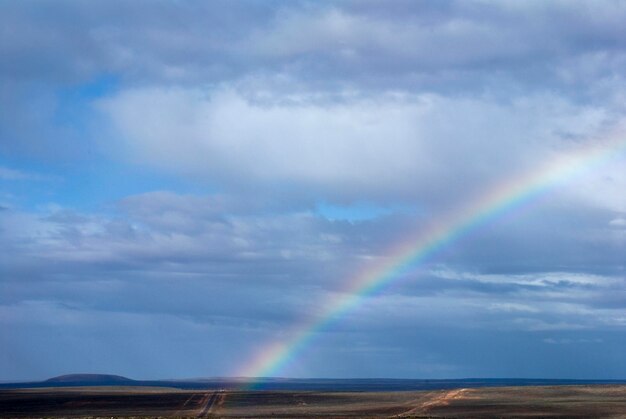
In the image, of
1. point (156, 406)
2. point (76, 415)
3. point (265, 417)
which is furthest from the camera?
point (156, 406)

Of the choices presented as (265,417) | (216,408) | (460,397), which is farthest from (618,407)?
(216,408)

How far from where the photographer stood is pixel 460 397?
123m

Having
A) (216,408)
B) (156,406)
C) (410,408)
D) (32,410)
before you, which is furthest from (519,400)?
(32,410)

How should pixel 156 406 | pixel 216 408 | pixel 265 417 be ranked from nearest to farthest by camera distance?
pixel 265 417 < pixel 216 408 < pixel 156 406

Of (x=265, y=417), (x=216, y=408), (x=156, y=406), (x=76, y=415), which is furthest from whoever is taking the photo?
(x=156, y=406)

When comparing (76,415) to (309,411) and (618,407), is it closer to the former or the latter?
(309,411)

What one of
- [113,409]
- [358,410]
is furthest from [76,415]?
[358,410]

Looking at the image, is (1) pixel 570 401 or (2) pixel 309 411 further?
(1) pixel 570 401

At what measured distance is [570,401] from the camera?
109938 millimetres

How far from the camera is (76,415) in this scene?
325 ft

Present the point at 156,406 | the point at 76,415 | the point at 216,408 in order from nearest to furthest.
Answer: the point at 76,415 → the point at 216,408 → the point at 156,406

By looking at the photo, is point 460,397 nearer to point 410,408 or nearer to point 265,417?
point 410,408

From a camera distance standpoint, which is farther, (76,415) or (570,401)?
(570,401)

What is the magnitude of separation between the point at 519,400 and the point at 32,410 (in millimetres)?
61216
